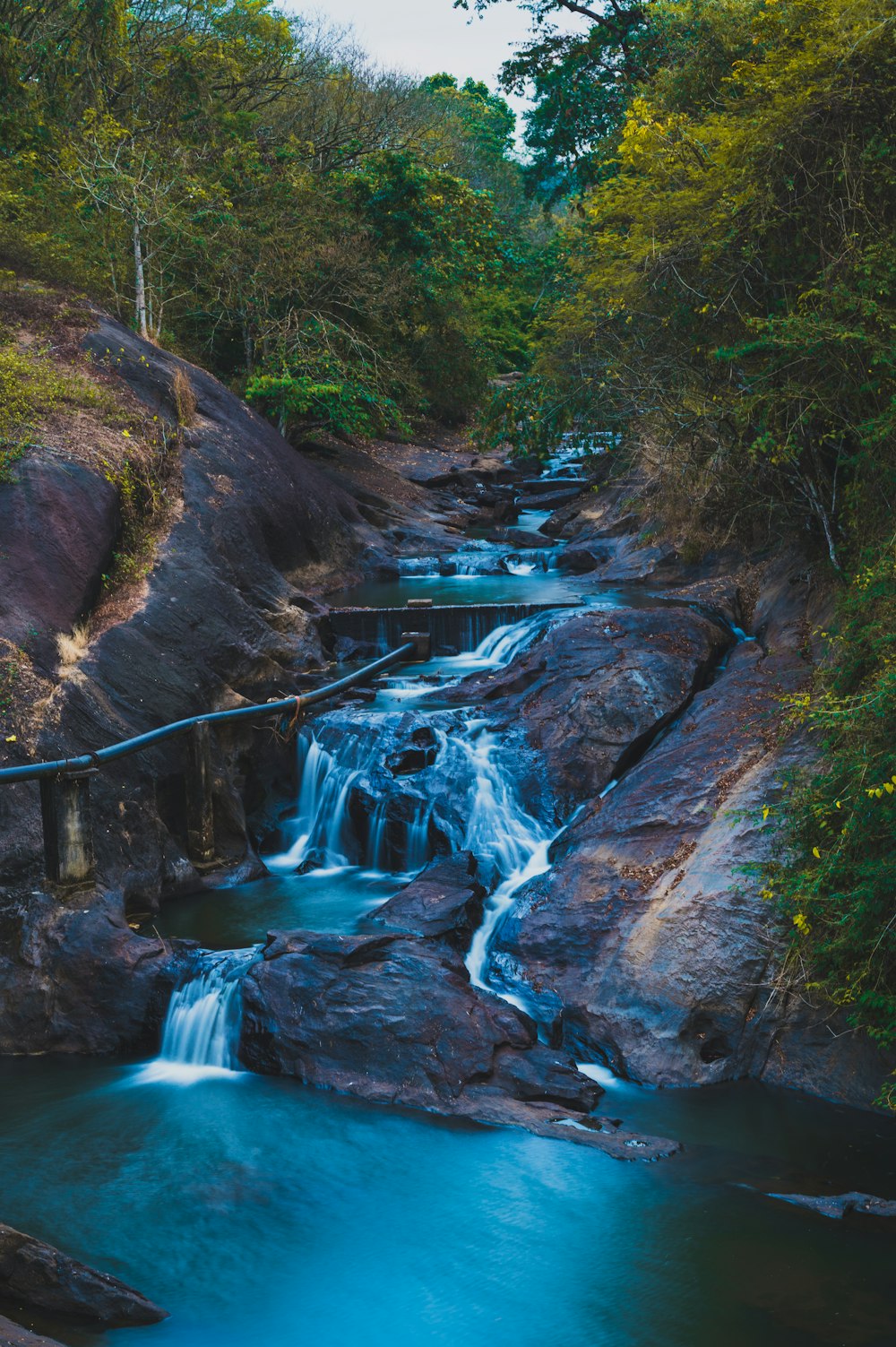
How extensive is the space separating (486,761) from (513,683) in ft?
5.67

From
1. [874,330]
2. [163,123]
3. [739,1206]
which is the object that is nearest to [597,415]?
[874,330]

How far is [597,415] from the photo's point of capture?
14492 millimetres

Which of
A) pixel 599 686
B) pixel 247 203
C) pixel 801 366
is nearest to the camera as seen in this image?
pixel 801 366

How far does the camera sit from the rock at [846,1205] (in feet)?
22.2

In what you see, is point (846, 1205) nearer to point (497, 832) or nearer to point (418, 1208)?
point (418, 1208)

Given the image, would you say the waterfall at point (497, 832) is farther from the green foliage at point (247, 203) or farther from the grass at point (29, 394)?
the green foliage at point (247, 203)

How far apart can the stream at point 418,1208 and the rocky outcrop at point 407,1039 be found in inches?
6.8

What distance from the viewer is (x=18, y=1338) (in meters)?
4.86

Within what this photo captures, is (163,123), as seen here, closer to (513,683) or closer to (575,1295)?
(513,683)

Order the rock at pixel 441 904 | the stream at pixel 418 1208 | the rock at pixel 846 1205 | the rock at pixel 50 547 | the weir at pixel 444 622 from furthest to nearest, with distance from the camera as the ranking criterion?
the weir at pixel 444 622 → the rock at pixel 50 547 → the rock at pixel 441 904 → the rock at pixel 846 1205 → the stream at pixel 418 1208

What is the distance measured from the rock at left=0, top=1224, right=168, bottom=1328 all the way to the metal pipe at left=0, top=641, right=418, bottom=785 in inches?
173

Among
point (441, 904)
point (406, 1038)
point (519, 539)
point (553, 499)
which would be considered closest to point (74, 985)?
point (406, 1038)

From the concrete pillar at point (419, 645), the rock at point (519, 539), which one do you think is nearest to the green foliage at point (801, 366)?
the concrete pillar at point (419, 645)

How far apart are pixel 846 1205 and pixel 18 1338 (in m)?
4.69
